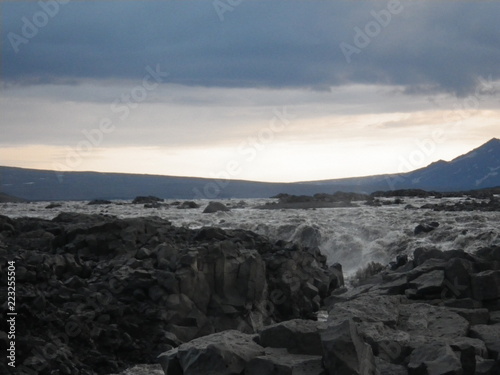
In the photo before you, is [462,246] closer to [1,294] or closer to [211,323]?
[211,323]

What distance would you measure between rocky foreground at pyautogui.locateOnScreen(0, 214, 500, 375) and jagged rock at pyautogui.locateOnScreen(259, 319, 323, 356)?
23 mm

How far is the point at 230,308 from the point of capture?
78.7ft

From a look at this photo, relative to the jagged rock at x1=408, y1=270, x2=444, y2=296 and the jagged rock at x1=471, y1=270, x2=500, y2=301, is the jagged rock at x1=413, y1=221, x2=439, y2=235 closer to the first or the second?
the jagged rock at x1=408, y1=270, x2=444, y2=296

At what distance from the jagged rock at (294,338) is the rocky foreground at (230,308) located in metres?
0.02

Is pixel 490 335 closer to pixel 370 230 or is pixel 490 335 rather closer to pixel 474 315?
pixel 474 315

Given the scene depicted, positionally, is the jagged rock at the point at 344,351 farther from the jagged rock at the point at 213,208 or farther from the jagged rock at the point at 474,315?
the jagged rock at the point at 213,208

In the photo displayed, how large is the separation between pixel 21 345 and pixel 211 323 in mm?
6892

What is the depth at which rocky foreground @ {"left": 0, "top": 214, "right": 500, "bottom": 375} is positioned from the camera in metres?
14.1

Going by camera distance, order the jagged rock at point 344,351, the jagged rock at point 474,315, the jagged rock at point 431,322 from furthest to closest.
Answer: the jagged rock at point 474,315 < the jagged rock at point 431,322 < the jagged rock at point 344,351

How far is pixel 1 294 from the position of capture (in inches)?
759

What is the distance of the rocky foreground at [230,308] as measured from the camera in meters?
14.1

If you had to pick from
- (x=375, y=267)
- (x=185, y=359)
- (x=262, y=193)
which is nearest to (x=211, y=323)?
(x=185, y=359)

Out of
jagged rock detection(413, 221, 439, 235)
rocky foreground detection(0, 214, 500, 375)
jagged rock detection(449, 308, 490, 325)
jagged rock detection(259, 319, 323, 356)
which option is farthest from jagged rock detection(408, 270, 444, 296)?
jagged rock detection(413, 221, 439, 235)

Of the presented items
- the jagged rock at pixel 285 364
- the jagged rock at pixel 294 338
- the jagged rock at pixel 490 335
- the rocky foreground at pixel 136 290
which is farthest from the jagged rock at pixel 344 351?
the rocky foreground at pixel 136 290
